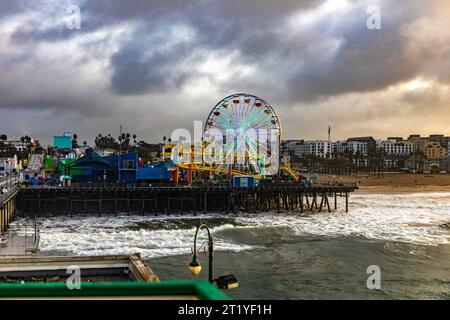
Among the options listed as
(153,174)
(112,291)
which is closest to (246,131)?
(153,174)

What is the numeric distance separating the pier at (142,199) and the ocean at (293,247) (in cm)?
385

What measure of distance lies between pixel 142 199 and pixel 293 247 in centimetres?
2458

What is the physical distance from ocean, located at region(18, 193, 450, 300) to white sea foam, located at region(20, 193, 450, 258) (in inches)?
3.0

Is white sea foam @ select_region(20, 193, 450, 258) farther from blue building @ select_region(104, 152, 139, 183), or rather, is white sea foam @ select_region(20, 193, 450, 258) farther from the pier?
blue building @ select_region(104, 152, 139, 183)

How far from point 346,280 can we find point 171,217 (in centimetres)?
2923

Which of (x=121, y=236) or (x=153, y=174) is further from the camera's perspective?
(x=153, y=174)

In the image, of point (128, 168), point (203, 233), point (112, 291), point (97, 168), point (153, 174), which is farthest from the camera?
point (97, 168)

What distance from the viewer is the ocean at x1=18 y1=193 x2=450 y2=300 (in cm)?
2311

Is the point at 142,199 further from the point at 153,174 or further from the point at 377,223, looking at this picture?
the point at 377,223

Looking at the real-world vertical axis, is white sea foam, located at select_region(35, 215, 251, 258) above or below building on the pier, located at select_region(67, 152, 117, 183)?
below

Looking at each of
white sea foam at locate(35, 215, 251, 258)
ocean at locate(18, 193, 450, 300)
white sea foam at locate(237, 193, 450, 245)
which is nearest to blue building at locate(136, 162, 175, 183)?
ocean at locate(18, 193, 450, 300)

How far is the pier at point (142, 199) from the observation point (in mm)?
53375

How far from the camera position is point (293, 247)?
33594 millimetres

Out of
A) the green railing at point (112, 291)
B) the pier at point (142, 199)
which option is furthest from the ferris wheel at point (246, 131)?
the green railing at point (112, 291)
